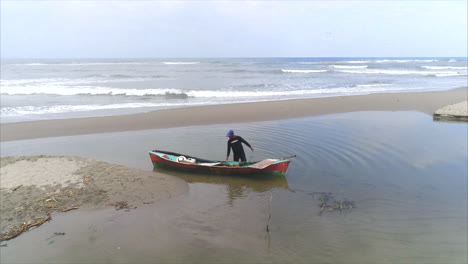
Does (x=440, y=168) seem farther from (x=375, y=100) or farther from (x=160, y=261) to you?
(x=375, y=100)

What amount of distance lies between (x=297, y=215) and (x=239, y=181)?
7.55 ft

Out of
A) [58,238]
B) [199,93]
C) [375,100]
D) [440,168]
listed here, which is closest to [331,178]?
[440,168]

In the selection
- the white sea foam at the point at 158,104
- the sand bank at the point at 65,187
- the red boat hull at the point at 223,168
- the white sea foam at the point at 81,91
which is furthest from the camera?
the white sea foam at the point at 81,91

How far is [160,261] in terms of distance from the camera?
5.00 meters

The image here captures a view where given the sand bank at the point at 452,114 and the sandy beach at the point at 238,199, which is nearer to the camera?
the sandy beach at the point at 238,199

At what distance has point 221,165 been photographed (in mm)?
8438

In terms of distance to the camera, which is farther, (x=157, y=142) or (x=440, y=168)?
(x=157, y=142)

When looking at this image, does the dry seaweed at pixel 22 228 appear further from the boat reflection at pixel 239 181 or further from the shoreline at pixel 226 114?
the shoreline at pixel 226 114

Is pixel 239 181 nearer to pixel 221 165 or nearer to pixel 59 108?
pixel 221 165

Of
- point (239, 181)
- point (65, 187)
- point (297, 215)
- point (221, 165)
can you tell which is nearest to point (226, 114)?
point (221, 165)

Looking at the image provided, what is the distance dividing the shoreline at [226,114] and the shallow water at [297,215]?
233 cm

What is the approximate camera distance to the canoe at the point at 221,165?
8.19 meters

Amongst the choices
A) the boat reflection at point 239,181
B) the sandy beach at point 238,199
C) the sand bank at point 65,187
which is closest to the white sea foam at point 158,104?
the sandy beach at point 238,199

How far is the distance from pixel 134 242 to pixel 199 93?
62.6 ft
